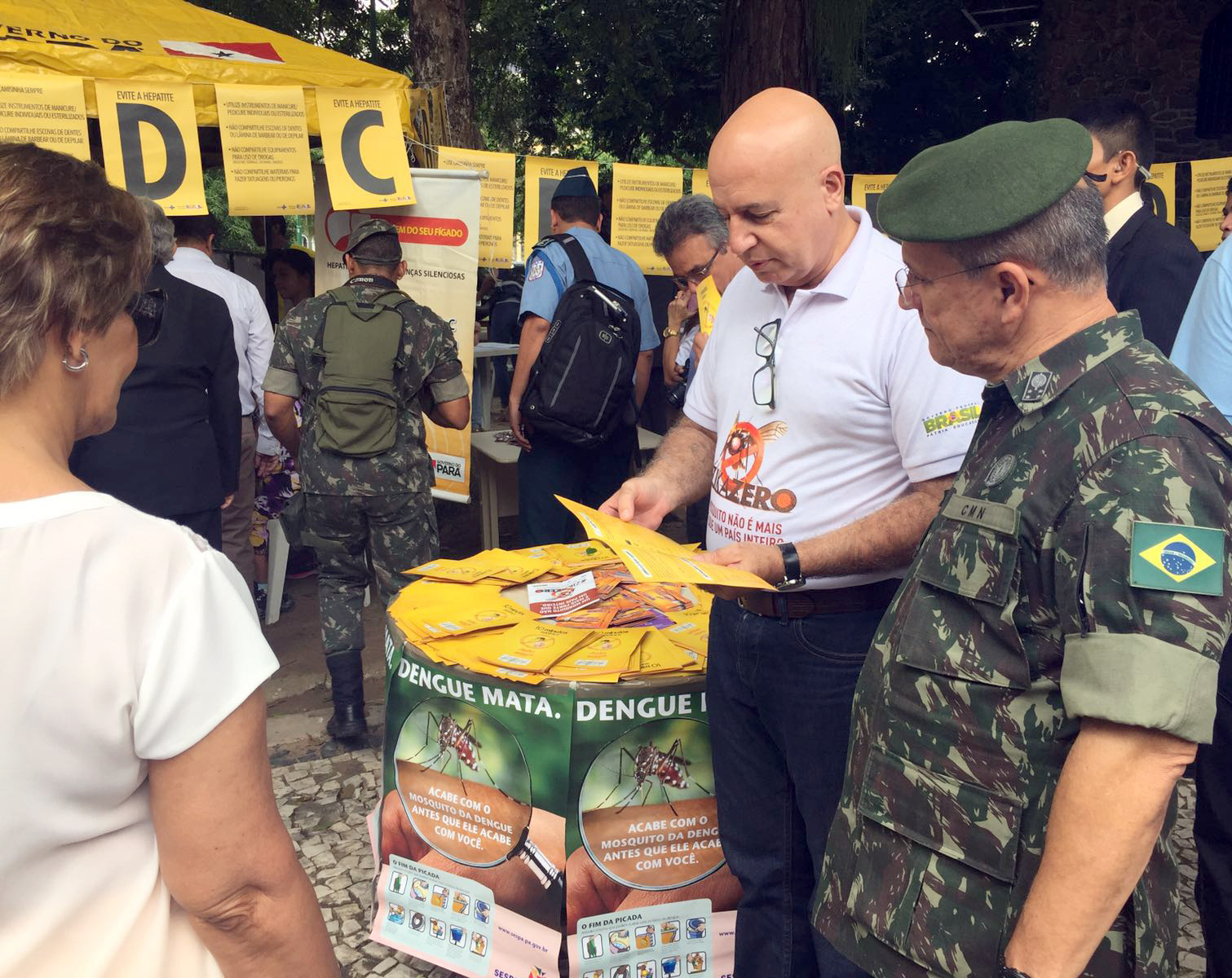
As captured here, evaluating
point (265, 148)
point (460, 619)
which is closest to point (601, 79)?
point (265, 148)

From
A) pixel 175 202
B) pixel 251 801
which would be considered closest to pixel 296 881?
pixel 251 801

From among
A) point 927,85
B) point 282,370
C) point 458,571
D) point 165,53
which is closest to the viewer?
point 458,571

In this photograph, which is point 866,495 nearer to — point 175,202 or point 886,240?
point 886,240

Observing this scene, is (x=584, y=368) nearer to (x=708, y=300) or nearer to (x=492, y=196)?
(x=708, y=300)

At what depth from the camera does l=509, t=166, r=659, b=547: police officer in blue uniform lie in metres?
4.43

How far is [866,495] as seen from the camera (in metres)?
1.94

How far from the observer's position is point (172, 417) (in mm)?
3580

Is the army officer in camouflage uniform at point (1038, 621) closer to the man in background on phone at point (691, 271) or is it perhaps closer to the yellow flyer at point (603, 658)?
the yellow flyer at point (603, 658)

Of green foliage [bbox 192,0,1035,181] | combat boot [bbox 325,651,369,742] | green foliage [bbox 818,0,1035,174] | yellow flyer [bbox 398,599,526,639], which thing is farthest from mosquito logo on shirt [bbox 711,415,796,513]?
green foliage [bbox 818,0,1035,174]

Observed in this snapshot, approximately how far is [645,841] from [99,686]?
164cm

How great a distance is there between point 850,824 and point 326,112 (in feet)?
14.2

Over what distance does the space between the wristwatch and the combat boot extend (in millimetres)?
2530

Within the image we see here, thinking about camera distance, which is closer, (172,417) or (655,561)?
(655,561)

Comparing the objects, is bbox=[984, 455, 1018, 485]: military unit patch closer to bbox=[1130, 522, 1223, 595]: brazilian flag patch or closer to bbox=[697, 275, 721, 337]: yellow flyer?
bbox=[1130, 522, 1223, 595]: brazilian flag patch
